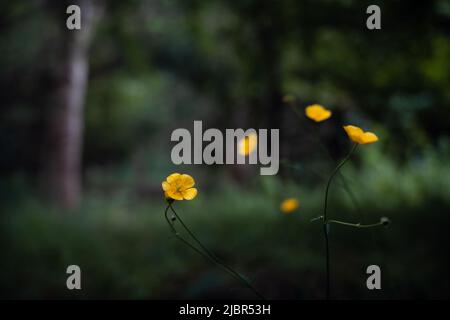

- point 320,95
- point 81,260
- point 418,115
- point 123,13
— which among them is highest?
point 123,13

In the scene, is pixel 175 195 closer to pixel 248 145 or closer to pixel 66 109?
pixel 248 145

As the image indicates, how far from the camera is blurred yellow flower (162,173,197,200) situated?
102 cm

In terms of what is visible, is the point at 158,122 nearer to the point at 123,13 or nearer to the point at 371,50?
the point at 123,13

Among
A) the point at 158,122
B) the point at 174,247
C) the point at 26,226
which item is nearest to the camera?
the point at 174,247

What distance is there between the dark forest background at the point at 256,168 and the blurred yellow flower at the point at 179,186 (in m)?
0.41

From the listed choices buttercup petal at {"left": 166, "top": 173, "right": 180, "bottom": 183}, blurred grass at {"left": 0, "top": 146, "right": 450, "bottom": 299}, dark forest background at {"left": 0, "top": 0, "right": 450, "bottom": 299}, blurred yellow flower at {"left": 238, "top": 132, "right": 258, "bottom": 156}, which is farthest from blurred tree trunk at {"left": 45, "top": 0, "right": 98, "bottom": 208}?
buttercup petal at {"left": 166, "top": 173, "right": 180, "bottom": 183}

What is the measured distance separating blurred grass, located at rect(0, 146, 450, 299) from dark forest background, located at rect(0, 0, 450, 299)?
14mm

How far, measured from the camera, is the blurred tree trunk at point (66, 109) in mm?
4379

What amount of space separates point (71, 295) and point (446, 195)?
292 cm

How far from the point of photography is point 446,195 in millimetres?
3092

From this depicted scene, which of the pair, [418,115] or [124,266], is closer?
[124,266]

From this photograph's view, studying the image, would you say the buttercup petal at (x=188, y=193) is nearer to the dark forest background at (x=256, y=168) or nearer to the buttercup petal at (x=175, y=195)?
the buttercup petal at (x=175, y=195)

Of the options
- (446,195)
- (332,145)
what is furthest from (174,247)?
(332,145)

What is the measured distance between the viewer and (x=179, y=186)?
105 cm
